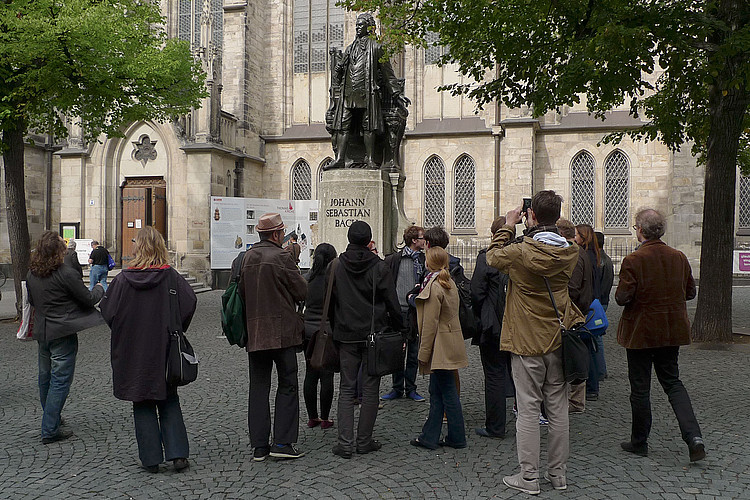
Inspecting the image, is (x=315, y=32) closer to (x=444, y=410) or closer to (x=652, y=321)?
(x=444, y=410)

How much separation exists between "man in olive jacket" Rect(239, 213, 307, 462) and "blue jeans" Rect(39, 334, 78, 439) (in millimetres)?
1682

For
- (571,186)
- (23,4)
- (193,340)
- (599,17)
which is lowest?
(193,340)

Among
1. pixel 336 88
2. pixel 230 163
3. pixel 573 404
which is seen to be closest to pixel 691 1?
pixel 336 88

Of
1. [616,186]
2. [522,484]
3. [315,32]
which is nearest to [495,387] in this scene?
[522,484]

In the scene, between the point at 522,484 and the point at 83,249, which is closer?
the point at 522,484

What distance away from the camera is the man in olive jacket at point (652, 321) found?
462 cm

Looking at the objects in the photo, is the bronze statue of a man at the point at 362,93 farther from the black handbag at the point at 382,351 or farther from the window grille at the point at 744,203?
the window grille at the point at 744,203

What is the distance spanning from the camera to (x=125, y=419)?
5.78 m

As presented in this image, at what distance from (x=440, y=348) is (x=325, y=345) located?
0.89 meters

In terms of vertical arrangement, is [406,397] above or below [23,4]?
below

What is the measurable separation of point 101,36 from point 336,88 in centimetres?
473

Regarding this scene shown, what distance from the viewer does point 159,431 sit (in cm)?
449

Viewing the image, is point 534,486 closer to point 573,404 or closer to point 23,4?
point 573,404

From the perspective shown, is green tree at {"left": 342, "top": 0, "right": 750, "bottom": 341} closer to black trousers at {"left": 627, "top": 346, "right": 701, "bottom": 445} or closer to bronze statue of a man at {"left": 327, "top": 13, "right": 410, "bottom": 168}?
bronze statue of a man at {"left": 327, "top": 13, "right": 410, "bottom": 168}
